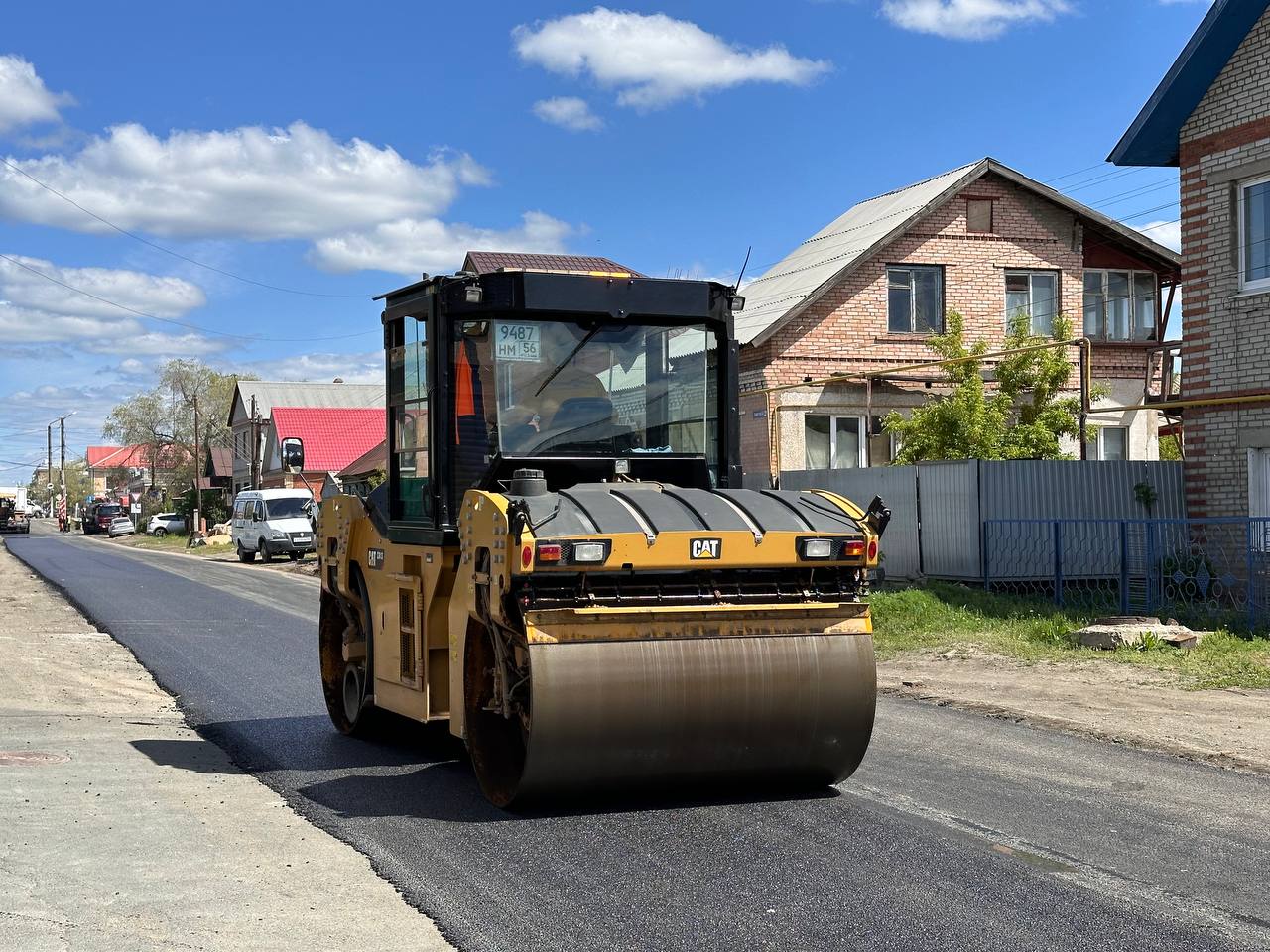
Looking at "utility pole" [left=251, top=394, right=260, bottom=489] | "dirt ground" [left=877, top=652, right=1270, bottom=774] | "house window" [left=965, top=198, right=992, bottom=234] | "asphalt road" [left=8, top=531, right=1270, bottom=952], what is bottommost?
"dirt ground" [left=877, top=652, right=1270, bottom=774]

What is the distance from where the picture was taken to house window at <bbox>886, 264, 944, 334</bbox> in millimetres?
27828

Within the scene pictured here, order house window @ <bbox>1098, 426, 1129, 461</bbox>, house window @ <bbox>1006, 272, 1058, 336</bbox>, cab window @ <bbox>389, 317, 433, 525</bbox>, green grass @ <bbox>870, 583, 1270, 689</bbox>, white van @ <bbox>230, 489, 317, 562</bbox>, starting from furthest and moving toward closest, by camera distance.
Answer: white van @ <bbox>230, 489, 317, 562</bbox> < house window @ <bbox>1006, 272, 1058, 336</bbox> < house window @ <bbox>1098, 426, 1129, 461</bbox> < green grass @ <bbox>870, 583, 1270, 689</bbox> < cab window @ <bbox>389, 317, 433, 525</bbox>

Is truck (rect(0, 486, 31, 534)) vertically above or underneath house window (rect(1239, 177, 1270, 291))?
underneath

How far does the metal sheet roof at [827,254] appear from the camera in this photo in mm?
26859

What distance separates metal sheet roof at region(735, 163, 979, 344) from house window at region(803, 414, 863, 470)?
189 centimetres

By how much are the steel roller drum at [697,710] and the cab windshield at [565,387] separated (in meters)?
1.65

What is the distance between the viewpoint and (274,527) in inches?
1544

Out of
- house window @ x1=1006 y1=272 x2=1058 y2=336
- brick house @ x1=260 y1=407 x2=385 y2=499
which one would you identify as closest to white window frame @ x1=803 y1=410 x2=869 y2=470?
house window @ x1=1006 y1=272 x2=1058 y2=336

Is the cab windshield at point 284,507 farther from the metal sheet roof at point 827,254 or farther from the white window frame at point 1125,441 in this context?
the white window frame at point 1125,441

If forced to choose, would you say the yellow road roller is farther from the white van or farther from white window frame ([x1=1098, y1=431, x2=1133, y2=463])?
the white van

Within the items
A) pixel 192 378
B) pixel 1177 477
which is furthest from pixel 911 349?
pixel 192 378

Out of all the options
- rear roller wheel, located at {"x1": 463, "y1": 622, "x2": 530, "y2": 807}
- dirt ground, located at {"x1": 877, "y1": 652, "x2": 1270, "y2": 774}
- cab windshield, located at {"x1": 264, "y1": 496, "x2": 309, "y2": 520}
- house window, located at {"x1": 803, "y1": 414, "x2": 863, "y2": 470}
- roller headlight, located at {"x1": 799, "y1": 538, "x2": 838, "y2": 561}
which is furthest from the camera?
cab windshield, located at {"x1": 264, "y1": 496, "x2": 309, "y2": 520}

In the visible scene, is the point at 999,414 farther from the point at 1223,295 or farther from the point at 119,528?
the point at 119,528

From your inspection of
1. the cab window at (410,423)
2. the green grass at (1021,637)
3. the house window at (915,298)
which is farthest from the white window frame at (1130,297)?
the cab window at (410,423)
